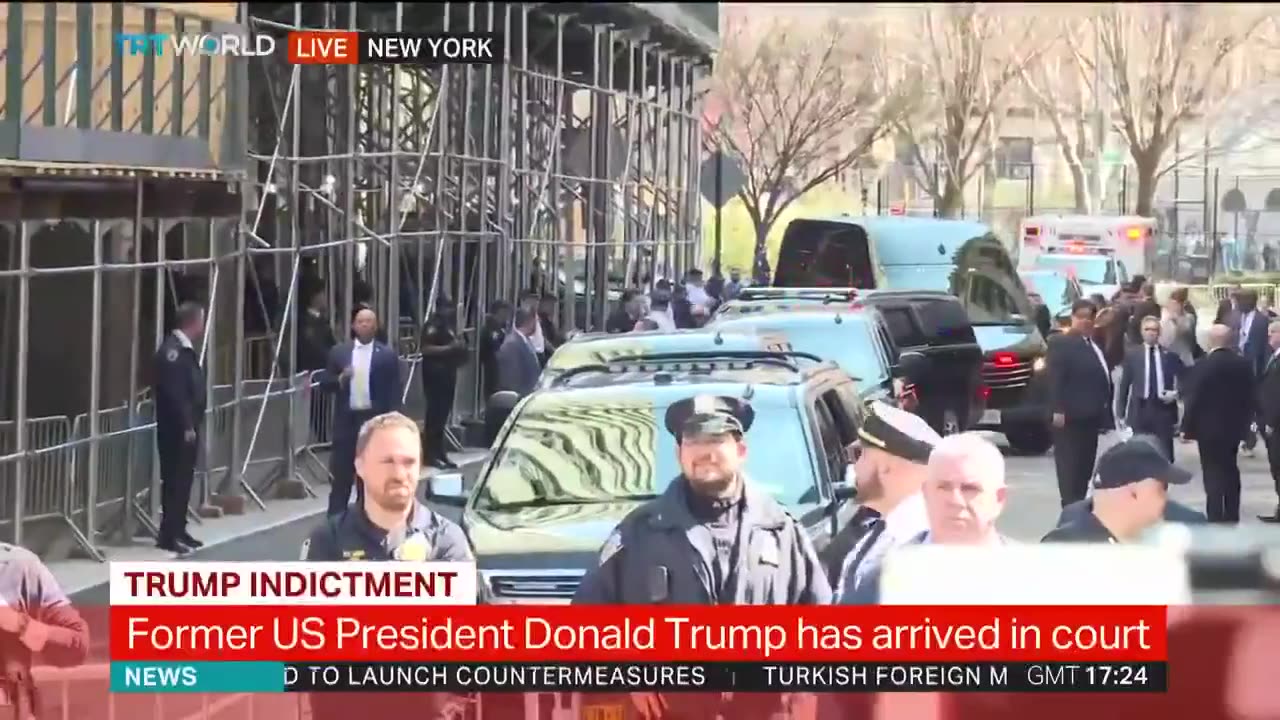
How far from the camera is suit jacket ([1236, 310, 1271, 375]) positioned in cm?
718

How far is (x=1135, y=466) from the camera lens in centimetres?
716

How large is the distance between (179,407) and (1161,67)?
313 cm

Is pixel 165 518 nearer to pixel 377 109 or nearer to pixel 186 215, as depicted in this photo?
pixel 186 215

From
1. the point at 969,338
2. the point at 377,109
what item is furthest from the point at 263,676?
the point at 969,338

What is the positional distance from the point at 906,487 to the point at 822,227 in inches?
34.9

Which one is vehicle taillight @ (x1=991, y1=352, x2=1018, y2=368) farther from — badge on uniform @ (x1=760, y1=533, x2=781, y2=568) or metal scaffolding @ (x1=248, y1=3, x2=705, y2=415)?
metal scaffolding @ (x1=248, y1=3, x2=705, y2=415)

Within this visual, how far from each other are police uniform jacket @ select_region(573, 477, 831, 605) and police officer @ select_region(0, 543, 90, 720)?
1.54 meters

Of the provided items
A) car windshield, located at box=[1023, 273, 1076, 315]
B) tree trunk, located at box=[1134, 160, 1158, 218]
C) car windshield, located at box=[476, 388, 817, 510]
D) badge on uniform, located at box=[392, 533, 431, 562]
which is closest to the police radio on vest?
badge on uniform, located at box=[392, 533, 431, 562]

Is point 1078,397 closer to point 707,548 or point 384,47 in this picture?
point 707,548

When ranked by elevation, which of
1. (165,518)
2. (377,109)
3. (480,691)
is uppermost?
(377,109)

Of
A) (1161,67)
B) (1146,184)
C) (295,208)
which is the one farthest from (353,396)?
(1161,67)

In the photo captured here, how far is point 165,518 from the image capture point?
7.32m

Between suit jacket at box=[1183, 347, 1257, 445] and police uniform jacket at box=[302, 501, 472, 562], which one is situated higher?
suit jacket at box=[1183, 347, 1257, 445]

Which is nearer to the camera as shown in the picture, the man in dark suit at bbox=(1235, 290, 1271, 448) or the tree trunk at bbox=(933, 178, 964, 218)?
the man in dark suit at bbox=(1235, 290, 1271, 448)
